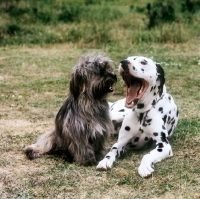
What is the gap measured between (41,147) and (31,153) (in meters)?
0.13

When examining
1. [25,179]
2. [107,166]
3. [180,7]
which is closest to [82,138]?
[107,166]

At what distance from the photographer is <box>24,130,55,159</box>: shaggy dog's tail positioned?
18.3ft

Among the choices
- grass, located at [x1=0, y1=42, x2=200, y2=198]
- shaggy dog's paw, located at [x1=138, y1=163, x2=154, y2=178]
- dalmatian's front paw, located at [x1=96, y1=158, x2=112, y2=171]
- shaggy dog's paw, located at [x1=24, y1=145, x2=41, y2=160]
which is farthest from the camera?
shaggy dog's paw, located at [x1=24, y1=145, x2=41, y2=160]

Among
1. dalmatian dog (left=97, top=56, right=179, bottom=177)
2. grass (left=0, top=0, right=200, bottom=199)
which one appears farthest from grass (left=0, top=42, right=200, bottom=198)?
dalmatian dog (left=97, top=56, right=179, bottom=177)

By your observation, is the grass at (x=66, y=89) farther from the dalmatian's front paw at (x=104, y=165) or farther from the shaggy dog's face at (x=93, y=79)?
the shaggy dog's face at (x=93, y=79)

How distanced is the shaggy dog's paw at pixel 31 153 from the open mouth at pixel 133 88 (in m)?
1.15

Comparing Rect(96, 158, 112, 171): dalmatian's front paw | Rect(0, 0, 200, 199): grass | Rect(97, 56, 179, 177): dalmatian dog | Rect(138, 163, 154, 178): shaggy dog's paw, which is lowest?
Rect(0, 0, 200, 199): grass

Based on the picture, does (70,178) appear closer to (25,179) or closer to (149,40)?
(25,179)

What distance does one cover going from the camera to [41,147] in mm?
5645

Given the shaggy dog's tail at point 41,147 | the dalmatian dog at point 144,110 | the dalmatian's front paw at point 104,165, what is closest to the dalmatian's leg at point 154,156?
Answer: the dalmatian dog at point 144,110

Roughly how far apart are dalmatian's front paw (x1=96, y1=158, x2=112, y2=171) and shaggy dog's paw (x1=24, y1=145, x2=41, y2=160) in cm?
80

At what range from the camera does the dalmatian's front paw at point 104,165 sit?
16.7 ft

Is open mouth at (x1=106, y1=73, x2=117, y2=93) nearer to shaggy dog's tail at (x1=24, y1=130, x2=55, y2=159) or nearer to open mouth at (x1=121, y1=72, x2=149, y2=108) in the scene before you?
open mouth at (x1=121, y1=72, x2=149, y2=108)

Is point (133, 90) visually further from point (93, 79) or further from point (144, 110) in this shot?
point (93, 79)
